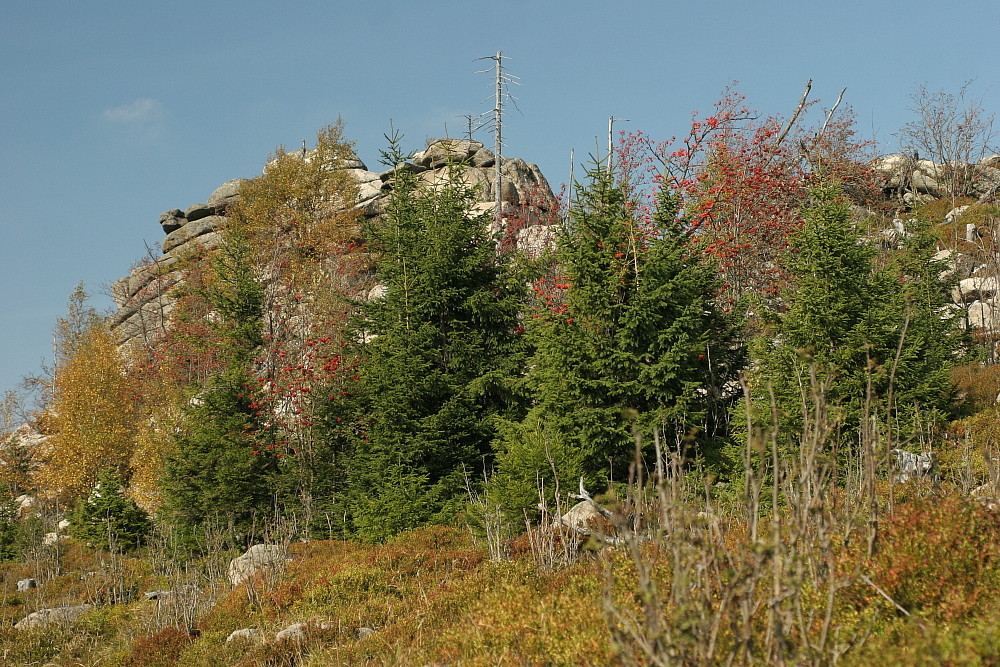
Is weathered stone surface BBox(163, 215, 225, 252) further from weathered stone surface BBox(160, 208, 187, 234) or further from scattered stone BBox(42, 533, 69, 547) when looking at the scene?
scattered stone BBox(42, 533, 69, 547)

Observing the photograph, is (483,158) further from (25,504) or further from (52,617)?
(52,617)

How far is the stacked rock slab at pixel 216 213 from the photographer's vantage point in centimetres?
3812

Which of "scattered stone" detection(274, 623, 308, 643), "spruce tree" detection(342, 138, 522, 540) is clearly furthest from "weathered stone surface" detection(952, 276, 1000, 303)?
"scattered stone" detection(274, 623, 308, 643)

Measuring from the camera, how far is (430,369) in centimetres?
1642

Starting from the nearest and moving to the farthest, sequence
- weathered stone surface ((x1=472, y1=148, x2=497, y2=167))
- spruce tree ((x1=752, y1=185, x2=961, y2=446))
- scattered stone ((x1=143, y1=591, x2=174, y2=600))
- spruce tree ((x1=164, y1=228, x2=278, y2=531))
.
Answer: spruce tree ((x1=752, y1=185, x2=961, y2=446)) → scattered stone ((x1=143, y1=591, x2=174, y2=600)) → spruce tree ((x1=164, y1=228, x2=278, y2=531)) → weathered stone surface ((x1=472, y1=148, x2=497, y2=167))

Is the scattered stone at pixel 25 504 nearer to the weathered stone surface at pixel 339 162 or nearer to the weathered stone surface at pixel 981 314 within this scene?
the weathered stone surface at pixel 339 162

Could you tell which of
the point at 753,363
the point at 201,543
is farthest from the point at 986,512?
the point at 201,543

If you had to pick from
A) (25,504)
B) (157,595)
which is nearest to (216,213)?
(25,504)

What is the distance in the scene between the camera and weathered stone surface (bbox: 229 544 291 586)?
12.8 metres

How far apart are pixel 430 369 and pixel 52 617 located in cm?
854

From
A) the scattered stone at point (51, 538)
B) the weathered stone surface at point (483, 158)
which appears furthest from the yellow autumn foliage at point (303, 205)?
the scattered stone at point (51, 538)

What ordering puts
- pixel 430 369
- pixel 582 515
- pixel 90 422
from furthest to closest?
pixel 90 422 → pixel 430 369 → pixel 582 515

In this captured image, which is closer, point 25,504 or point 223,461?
point 223,461

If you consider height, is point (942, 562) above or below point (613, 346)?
below
